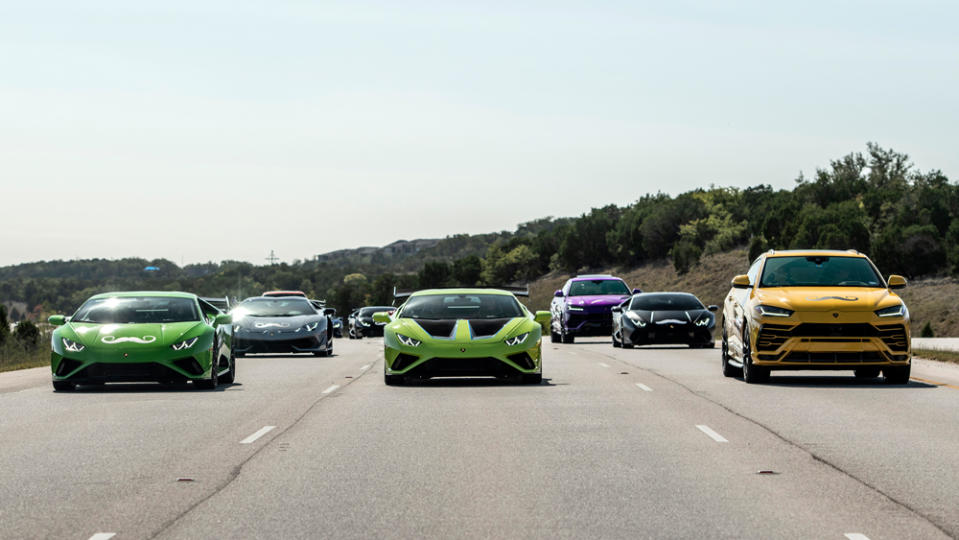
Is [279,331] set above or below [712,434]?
above

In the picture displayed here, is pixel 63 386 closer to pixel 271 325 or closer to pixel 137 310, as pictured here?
pixel 137 310

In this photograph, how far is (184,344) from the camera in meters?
18.4

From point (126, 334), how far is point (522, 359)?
545 cm

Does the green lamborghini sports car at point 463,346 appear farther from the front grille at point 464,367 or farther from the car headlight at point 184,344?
the car headlight at point 184,344

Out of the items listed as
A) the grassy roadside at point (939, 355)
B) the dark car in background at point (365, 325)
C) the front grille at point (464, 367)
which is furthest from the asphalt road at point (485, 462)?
the dark car in background at point (365, 325)

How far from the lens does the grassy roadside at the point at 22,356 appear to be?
30.3m

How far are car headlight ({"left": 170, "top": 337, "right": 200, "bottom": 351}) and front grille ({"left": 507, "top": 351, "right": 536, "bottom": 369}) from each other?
172 inches

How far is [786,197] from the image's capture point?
359 ft

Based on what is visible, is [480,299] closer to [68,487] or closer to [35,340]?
[68,487]

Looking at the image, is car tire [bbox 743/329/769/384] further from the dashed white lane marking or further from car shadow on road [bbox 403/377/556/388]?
the dashed white lane marking

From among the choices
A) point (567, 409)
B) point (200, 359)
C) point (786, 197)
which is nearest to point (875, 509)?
point (567, 409)

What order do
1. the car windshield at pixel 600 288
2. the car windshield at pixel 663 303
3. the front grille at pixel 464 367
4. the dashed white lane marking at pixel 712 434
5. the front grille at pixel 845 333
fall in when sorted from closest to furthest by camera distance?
the dashed white lane marking at pixel 712 434
the front grille at pixel 845 333
the front grille at pixel 464 367
the car windshield at pixel 663 303
the car windshield at pixel 600 288

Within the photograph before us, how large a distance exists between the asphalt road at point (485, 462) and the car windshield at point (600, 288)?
63.6ft

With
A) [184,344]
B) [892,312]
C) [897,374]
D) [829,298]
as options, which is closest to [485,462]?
[184,344]
